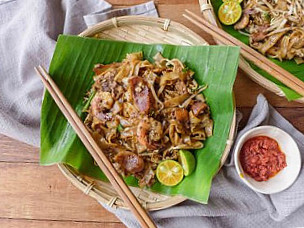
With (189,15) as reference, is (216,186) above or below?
below

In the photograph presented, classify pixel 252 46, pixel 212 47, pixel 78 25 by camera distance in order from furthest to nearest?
pixel 78 25 → pixel 252 46 → pixel 212 47

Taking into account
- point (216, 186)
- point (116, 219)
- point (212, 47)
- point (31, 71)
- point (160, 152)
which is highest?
point (212, 47)

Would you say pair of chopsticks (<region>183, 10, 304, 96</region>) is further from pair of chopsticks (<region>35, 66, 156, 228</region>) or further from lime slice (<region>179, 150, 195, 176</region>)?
pair of chopsticks (<region>35, 66, 156, 228</region>)

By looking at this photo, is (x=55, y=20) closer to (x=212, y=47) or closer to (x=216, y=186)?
(x=212, y=47)

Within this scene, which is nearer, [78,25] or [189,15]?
[189,15]

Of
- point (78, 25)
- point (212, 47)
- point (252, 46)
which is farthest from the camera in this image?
point (78, 25)

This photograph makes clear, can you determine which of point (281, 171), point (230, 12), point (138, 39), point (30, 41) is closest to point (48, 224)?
point (30, 41)

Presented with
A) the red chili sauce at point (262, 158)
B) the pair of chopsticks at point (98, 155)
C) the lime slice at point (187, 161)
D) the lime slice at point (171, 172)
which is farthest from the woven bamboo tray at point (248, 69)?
the pair of chopsticks at point (98, 155)

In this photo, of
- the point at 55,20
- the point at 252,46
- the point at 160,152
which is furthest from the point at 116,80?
the point at 252,46

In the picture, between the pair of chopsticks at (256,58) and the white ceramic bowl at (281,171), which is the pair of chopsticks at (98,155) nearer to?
the white ceramic bowl at (281,171)
